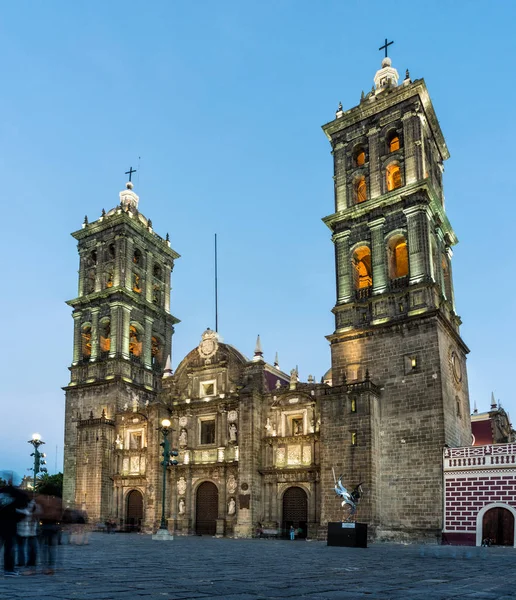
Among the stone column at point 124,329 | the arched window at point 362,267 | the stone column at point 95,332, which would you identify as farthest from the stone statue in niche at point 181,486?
the arched window at point 362,267

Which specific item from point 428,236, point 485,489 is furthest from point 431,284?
point 485,489

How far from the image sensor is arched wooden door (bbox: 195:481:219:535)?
40.3m

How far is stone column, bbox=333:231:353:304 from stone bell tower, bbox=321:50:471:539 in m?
0.07

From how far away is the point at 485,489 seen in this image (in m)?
30.6

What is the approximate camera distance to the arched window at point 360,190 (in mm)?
41812

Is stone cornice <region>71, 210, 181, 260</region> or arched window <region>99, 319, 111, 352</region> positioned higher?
stone cornice <region>71, 210, 181, 260</region>

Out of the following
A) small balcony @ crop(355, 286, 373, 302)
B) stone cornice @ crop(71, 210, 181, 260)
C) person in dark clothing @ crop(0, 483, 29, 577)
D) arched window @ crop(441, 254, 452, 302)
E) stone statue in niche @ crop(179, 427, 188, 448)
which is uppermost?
stone cornice @ crop(71, 210, 181, 260)

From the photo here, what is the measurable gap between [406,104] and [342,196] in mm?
6947

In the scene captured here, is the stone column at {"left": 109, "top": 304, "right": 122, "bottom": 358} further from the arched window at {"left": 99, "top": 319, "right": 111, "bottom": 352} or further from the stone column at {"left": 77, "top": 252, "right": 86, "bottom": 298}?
the stone column at {"left": 77, "top": 252, "right": 86, "bottom": 298}

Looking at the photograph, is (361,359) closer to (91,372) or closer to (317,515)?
(317,515)

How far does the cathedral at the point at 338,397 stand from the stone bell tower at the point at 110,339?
0.16 meters

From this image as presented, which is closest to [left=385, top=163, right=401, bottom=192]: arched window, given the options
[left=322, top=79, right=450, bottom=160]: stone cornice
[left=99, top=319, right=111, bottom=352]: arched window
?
[left=322, top=79, right=450, bottom=160]: stone cornice

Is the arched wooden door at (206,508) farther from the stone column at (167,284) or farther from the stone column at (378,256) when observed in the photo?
the stone column at (167,284)

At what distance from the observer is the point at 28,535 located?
11031mm
